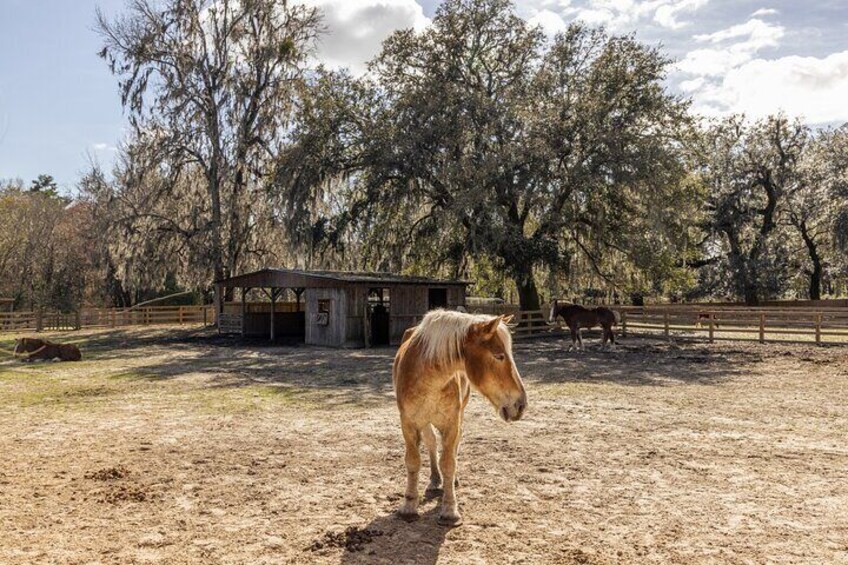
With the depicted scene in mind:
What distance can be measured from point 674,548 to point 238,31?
2971 centimetres

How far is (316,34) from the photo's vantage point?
29.1 m

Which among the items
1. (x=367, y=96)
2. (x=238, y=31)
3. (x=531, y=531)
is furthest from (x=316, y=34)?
(x=531, y=531)

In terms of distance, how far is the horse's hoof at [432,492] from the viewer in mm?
5191

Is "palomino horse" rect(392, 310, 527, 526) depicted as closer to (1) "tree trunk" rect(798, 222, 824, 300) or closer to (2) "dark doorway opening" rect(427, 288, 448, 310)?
(2) "dark doorway opening" rect(427, 288, 448, 310)

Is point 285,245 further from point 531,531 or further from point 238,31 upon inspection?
point 531,531

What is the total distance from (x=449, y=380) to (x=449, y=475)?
0.76 m

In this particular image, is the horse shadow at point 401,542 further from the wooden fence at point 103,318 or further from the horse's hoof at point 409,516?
the wooden fence at point 103,318

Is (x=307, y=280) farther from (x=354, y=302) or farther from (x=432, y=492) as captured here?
(x=432, y=492)

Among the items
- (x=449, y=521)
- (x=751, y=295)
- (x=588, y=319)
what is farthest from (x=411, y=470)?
(x=751, y=295)

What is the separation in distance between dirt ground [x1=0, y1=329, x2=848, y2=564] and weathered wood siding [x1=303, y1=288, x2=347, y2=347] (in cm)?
875

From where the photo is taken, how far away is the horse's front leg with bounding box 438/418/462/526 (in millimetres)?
4527

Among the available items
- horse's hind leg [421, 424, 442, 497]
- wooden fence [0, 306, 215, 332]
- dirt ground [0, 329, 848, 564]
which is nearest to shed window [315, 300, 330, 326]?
dirt ground [0, 329, 848, 564]

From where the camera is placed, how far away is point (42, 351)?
1669 centimetres

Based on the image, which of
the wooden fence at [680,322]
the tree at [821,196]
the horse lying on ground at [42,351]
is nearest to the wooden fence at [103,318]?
the horse lying on ground at [42,351]
